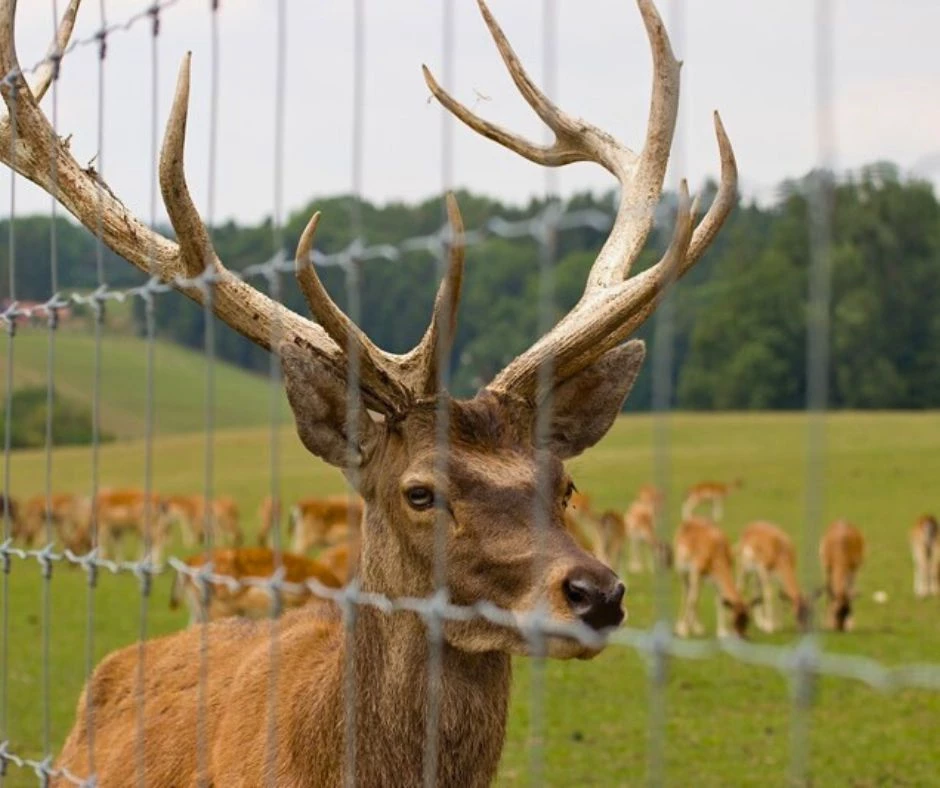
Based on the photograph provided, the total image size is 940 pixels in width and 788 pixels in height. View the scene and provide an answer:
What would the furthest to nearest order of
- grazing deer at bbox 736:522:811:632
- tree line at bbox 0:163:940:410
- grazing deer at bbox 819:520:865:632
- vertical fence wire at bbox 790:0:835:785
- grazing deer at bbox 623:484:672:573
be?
grazing deer at bbox 623:484:672:573 → grazing deer at bbox 736:522:811:632 → grazing deer at bbox 819:520:865:632 → tree line at bbox 0:163:940:410 → vertical fence wire at bbox 790:0:835:785

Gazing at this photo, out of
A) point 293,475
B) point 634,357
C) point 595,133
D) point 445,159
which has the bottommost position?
point 293,475

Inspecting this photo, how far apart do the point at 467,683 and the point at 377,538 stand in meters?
0.39

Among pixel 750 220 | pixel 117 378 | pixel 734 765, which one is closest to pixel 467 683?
pixel 750 220

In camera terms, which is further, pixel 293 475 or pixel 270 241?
pixel 293 475

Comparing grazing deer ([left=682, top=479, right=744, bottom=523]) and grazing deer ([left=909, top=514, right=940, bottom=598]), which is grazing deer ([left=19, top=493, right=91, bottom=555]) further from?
grazing deer ([left=909, top=514, right=940, bottom=598])

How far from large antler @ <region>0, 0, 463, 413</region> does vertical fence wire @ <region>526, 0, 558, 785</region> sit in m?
0.27

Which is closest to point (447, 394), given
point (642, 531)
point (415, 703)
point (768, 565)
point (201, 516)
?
point (415, 703)

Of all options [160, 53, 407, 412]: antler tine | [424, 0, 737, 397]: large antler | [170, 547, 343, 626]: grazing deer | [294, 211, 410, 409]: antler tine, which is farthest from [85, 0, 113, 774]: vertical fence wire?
[170, 547, 343, 626]: grazing deer

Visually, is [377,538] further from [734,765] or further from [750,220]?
[734,765]

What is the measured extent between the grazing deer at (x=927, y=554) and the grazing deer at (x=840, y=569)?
71.5 inches

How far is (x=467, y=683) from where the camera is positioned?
351cm

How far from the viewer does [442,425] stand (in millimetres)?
3205

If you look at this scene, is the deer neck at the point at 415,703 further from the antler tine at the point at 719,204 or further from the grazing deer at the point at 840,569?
the grazing deer at the point at 840,569

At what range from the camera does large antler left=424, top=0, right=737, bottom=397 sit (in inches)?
143
